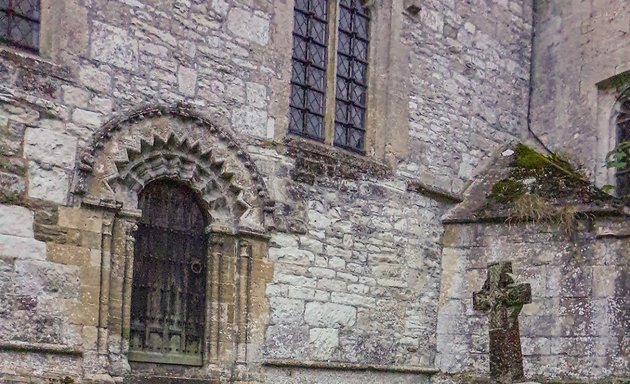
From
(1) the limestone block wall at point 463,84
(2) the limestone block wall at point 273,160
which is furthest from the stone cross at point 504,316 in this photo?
(1) the limestone block wall at point 463,84

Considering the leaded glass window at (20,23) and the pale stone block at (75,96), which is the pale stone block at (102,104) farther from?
the leaded glass window at (20,23)

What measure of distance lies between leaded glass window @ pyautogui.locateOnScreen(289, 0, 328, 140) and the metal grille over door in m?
1.60

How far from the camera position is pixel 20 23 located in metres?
8.38

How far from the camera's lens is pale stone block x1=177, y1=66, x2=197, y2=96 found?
9.15 metres

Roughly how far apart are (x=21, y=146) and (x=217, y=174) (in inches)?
80.2

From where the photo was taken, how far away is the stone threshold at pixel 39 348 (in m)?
7.68

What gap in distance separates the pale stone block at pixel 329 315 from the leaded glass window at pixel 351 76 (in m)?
1.79

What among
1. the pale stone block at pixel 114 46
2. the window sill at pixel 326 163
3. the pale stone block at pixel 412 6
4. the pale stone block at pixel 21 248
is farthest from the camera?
the pale stone block at pixel 412 6

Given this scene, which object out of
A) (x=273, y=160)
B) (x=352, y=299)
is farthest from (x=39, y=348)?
(x=352, y=299)

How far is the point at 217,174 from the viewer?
9.41 m

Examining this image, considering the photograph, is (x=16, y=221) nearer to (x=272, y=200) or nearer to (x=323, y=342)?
(x=272, y=200)

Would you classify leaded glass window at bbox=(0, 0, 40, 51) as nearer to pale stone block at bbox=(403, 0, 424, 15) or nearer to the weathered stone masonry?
the weathered stone masonry

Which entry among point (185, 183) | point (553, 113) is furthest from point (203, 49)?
point (553, 113)

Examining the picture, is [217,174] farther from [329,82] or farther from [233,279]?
[329,82]
